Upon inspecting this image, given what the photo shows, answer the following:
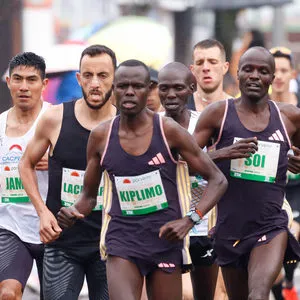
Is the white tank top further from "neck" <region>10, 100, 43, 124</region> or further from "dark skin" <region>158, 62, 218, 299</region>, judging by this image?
"dark skin" <region>158, 62, 218, 299</region>

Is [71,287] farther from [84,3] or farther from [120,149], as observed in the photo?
[84,3]

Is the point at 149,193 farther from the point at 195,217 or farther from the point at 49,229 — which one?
the point at 49,229

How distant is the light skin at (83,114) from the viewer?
8.21 m

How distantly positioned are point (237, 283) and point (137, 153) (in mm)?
1337

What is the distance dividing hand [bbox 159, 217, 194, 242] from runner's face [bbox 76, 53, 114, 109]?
1.44m

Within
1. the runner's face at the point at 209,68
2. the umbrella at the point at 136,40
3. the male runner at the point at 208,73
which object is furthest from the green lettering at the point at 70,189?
the umbrella at the point at 136,40

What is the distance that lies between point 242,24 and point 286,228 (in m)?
15.0

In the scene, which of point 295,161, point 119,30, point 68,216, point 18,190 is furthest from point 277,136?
point 119,30

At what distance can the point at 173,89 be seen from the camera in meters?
8.78

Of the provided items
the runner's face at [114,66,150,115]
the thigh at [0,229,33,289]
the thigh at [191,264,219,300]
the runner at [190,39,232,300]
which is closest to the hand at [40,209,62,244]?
the thigh at [0,229,33,289]

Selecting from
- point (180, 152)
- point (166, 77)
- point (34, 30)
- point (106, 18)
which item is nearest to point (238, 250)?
point (180, 152)

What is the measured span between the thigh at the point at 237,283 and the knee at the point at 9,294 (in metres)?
1.49

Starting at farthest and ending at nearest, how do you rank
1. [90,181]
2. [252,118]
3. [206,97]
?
[206,97] < [252,118] < [90,181]

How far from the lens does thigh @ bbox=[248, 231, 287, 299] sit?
756cm
